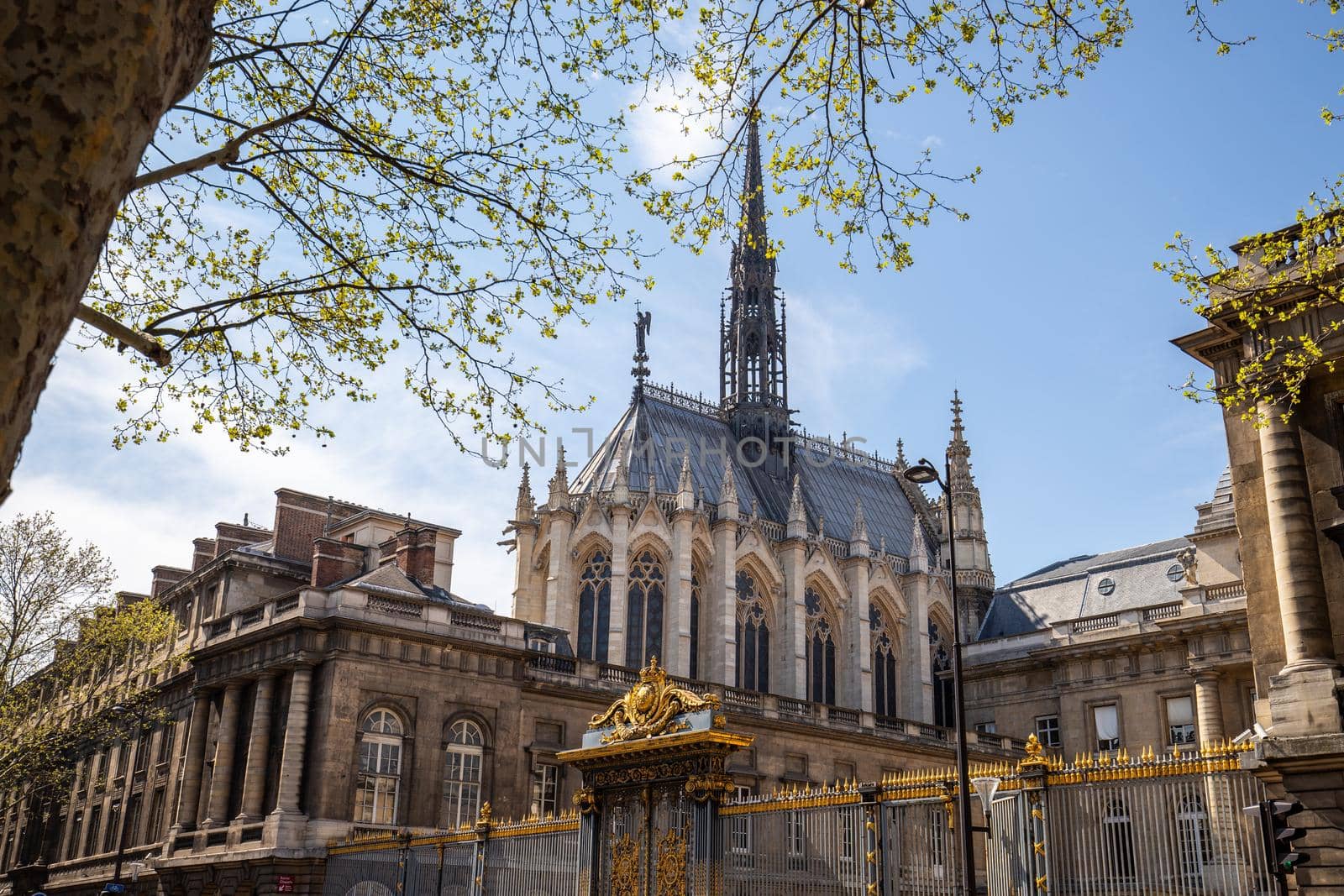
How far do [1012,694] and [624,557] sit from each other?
15.3 metres

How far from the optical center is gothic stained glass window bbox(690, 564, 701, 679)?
151 feet

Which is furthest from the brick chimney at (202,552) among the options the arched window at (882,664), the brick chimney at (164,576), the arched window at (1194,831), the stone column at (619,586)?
the arched window at (1194,831)

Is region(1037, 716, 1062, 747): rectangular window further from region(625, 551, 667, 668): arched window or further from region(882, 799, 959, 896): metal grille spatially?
region(882, 799, 959, 896): metal grille

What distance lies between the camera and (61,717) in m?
34.8

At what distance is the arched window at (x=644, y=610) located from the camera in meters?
44.3

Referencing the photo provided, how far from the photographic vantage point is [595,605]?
44250 millimetres

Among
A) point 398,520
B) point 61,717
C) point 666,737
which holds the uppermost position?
point 398,520

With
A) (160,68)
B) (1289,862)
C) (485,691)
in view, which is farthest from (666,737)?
(485,691)

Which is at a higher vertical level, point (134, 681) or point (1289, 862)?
point (134, 681)

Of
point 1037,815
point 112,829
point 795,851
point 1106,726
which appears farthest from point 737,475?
point 1037,815

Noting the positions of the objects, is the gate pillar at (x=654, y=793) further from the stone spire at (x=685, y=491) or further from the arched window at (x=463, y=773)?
the stone spire at (x=685, y=491)

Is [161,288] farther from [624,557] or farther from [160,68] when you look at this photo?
[624,557]

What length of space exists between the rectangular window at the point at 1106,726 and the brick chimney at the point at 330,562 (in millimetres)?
25288

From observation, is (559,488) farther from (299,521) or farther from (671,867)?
(671,867)
